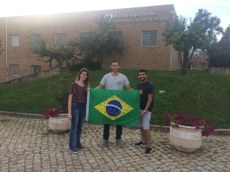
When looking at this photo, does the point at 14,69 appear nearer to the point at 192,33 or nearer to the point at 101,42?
the point at 101,42

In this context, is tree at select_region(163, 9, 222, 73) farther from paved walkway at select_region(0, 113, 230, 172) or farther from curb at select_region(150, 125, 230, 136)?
paved walkway at select_region(0, 113, 230, 172)

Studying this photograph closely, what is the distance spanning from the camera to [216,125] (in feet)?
29.9

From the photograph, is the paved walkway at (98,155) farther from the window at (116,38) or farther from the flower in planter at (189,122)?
the window at (116,38)

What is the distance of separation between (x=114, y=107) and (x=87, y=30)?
21.2 m

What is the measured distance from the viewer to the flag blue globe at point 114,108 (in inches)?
258

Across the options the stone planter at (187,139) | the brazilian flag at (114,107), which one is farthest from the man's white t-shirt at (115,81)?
the stone planter at (187,139)

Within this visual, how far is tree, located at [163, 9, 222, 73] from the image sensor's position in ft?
58.3

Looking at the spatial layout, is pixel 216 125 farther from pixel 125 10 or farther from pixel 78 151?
pixel 125 10

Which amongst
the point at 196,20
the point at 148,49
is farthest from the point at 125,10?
the point at 196,20

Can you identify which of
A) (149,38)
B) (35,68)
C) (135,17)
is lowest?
(35,68)

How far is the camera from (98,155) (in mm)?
5914

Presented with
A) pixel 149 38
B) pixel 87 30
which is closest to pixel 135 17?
pixel 149 38

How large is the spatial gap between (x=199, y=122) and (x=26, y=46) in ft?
89.0

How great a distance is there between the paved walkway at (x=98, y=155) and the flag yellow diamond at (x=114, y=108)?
0.80 m
